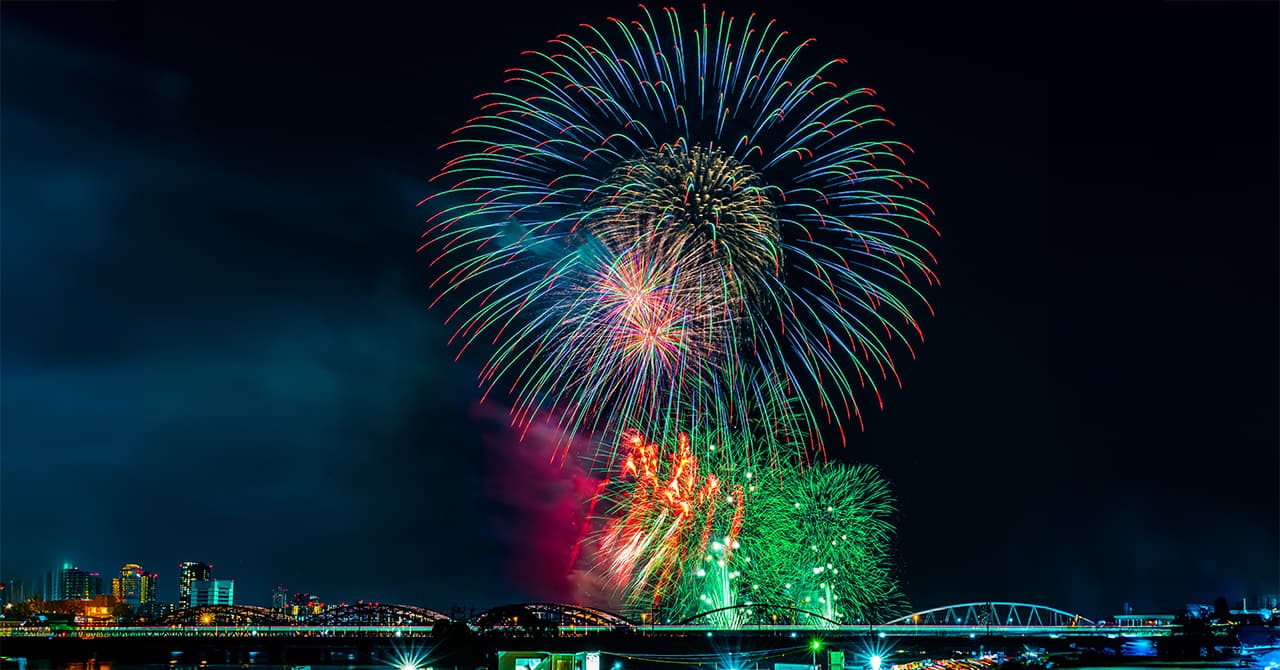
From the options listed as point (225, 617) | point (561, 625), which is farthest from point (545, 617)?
point (225, 617)

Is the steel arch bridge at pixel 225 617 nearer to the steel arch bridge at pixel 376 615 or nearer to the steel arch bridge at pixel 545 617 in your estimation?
the steel arch bridge at pixel 376 615

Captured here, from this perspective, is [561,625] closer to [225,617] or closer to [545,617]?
[545,617]

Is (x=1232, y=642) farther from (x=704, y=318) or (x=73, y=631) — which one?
→ (x=73, y=631)

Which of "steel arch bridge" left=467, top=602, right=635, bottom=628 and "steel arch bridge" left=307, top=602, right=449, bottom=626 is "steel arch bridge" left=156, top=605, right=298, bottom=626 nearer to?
"steel arch bridge" left=307, top=602, right=449, bottom=626

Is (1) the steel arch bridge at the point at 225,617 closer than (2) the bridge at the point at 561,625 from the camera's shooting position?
No
